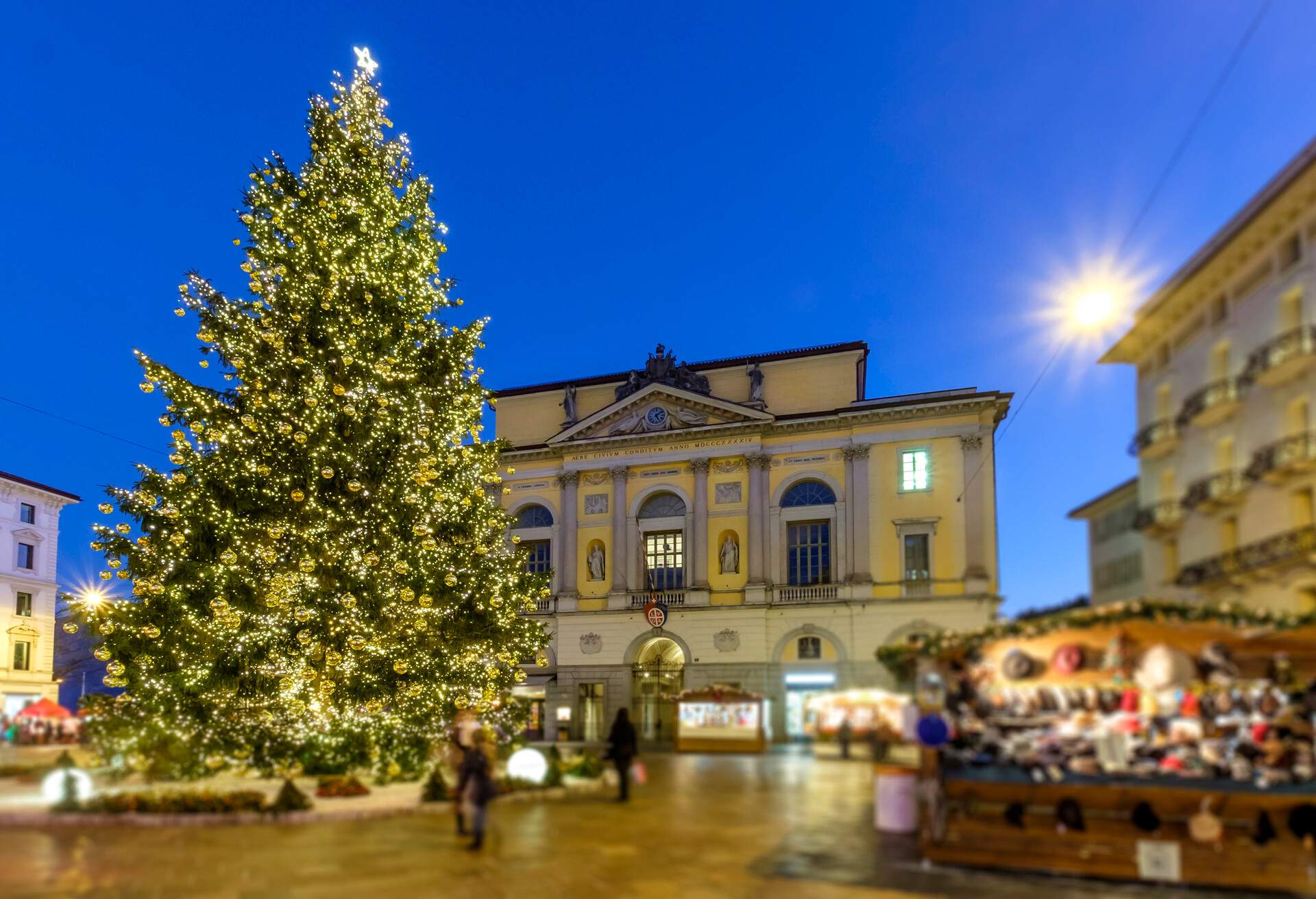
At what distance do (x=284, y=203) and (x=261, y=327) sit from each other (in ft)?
10.1

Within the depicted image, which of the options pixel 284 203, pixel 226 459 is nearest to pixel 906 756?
pixel 226 459

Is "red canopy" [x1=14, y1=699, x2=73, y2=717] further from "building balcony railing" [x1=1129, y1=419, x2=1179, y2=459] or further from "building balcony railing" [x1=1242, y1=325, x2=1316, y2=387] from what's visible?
"building balcony railing" [x1=1242, y1=325, x2=1316, y2=387]

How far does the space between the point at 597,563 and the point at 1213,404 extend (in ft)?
68.7

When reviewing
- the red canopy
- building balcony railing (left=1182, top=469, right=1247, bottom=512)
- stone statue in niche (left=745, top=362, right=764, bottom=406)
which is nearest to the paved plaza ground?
building balcony railing (left=1182, top=469, right=1247, bottom=512)

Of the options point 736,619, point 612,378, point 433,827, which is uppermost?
point 612,378

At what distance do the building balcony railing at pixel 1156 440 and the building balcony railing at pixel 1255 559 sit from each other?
Result: 1.12 metres

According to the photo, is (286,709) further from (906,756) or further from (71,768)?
(906,756)

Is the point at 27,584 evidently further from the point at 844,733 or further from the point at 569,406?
the point at 844,733

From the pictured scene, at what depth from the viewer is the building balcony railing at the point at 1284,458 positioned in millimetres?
8805

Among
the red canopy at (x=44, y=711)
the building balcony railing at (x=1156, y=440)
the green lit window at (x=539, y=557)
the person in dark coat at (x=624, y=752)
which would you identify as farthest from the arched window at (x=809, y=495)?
the red canopy at (x=44, y=711)

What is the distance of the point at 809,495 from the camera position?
78.9ft

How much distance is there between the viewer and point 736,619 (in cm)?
2355

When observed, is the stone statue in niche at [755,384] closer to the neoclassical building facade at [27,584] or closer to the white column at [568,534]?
the white column at [568,534]

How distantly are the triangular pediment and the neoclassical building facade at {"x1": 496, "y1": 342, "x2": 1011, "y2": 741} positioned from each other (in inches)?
2.1
